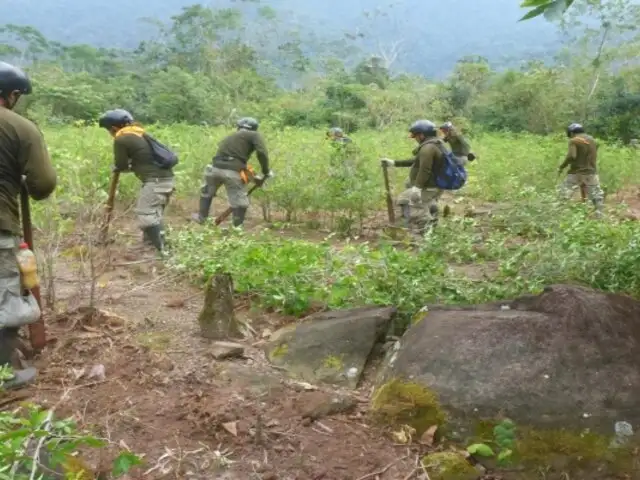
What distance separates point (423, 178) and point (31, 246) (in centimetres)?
482

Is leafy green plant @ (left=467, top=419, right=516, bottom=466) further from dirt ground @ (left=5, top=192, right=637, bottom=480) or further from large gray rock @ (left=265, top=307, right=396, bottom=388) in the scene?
large gray rock @ (left=265, top=307, right=396, bottom=388)

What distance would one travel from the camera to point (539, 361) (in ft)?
11.6

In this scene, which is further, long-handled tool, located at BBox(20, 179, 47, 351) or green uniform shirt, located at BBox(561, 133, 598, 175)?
green uniform shirt, located at BBox(561, 133, 598, 175)

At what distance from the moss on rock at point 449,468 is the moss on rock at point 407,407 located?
0.69 feet

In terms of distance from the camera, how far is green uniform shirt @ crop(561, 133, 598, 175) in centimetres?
942

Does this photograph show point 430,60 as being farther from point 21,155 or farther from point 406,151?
point 21,155

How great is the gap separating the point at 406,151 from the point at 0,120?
33.3 ft

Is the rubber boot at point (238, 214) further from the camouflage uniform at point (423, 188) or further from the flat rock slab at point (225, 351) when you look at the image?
the flat rock slab at point (225, 351)

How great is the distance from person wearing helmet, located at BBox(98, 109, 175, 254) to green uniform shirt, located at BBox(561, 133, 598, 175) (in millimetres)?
5510

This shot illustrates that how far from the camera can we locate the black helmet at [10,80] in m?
3.60

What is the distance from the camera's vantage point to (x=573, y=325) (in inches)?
144

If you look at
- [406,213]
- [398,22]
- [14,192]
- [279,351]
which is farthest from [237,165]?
[398,22]

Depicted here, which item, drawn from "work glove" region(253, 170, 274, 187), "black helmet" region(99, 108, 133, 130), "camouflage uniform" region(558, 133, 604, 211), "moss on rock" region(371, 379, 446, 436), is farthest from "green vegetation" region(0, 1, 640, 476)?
"camouflage uniform" region(558, 133, 604, 211)

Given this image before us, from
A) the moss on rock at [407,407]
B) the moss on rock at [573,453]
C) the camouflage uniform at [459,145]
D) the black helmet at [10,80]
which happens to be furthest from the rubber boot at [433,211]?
the black helmet at [10,80]
